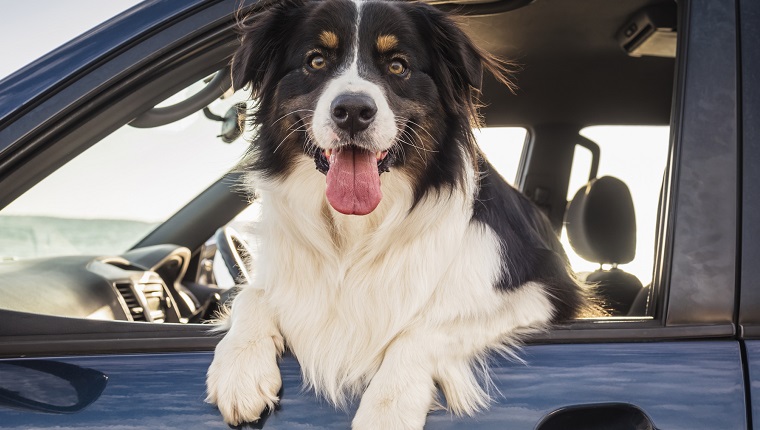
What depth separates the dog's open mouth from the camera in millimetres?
1781

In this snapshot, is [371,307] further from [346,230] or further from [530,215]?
[530,215]

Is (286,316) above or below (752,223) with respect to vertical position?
below

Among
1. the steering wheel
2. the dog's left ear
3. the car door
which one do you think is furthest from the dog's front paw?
the steering wheel

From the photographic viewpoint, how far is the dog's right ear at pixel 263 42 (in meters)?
1.78

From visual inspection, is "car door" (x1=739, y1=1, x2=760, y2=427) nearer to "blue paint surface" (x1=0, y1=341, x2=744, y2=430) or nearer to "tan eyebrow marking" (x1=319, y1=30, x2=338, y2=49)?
"blue paint surface" (x1=0, y1=341, x2=744, y2=430)

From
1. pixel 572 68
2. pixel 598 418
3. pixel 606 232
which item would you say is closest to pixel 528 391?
pixel 598 418

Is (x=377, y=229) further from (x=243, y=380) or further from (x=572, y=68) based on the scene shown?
(x=572, y=68)

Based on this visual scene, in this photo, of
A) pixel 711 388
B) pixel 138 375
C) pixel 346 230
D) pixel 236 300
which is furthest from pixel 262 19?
Result: pixel 711 388

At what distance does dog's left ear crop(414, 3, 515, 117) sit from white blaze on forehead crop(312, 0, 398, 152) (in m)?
0.26

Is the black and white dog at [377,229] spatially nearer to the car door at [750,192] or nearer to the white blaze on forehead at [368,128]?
the white blaze on forehead at [368,128]

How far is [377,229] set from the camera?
194 centimetres

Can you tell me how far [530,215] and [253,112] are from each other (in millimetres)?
858

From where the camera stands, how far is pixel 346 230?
197cm

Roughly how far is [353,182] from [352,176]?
1.0 inches
